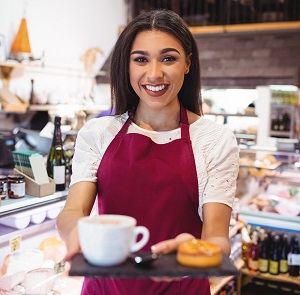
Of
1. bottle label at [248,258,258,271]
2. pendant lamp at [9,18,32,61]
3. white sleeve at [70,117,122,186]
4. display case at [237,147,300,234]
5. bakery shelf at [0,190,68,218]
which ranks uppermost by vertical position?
pendant lamp at [9,18,32,61]

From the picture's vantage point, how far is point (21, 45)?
17.6 feet

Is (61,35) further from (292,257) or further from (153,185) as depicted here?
(153,185)

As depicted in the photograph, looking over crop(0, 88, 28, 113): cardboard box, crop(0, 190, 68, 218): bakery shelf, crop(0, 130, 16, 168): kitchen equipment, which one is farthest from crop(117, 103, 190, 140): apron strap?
crop(0, 88, 28, 113): cardboard box

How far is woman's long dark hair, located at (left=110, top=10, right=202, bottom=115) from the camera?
5.08 ft

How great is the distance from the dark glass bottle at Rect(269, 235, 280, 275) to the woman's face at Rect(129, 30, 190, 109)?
3135mm

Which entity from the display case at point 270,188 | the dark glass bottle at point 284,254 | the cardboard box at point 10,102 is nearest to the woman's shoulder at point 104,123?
the display case at point 270,188

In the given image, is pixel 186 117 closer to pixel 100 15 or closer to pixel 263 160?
pixel 263 160

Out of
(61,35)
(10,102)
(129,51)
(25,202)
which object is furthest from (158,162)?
(61,35)

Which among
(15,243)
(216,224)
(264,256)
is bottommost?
(264,256)

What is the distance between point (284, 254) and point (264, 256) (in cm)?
19

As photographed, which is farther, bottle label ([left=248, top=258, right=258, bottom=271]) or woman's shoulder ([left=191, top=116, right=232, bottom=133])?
bottle label ([left=248, top=258, right=258, bottom=271])

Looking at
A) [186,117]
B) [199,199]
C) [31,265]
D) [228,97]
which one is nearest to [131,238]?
[199,199]

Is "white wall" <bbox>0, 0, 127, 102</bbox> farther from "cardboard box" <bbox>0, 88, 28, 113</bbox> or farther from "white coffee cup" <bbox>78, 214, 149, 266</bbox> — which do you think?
"white coffee cup" <bbox>78, 214, 149, 266</bbox>

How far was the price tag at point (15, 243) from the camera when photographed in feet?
8.18
